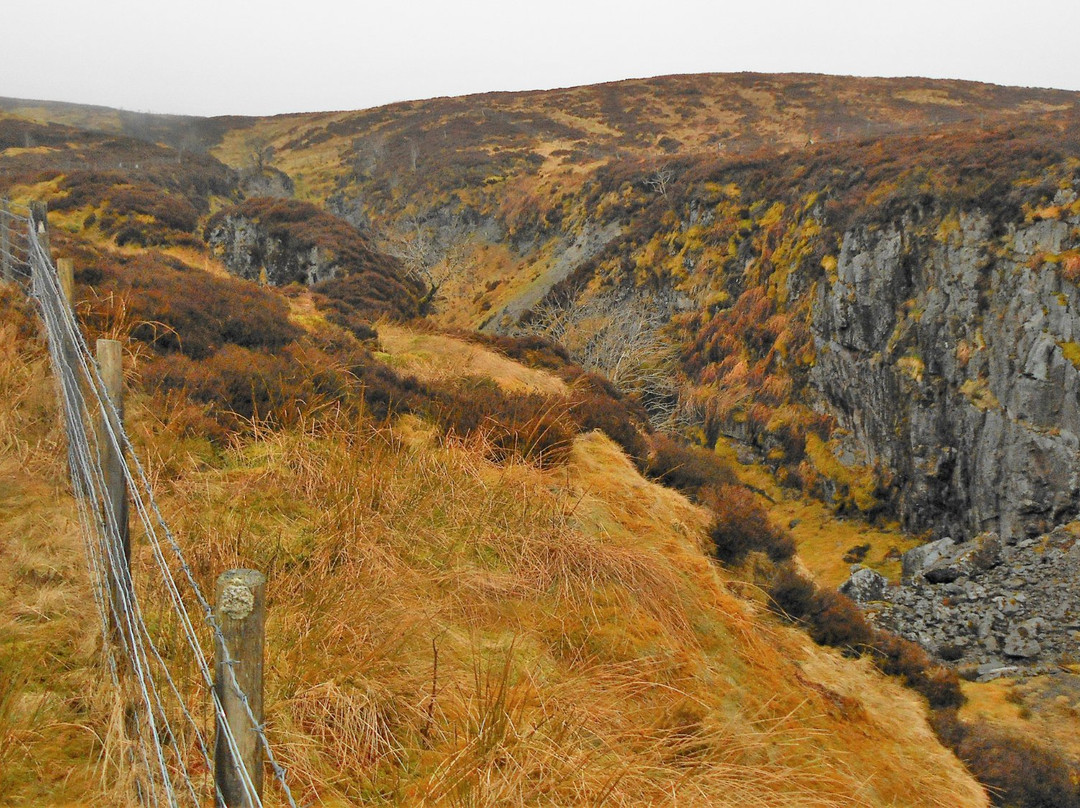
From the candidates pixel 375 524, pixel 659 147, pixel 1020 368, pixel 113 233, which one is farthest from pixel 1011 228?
pixel 659 147

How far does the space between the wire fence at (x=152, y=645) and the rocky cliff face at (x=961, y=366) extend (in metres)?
16.8

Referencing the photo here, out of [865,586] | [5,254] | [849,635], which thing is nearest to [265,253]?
[5,254]

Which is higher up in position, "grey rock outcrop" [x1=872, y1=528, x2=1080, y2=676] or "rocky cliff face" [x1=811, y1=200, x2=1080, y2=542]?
"rocky cliff face" [x1=811, y1=200, x2=1080, y2=542]

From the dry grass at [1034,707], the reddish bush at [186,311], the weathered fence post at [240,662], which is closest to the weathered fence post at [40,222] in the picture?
the reddish bush at [186,311]

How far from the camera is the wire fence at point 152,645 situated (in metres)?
2.00

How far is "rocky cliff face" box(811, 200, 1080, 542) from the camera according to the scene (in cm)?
1523

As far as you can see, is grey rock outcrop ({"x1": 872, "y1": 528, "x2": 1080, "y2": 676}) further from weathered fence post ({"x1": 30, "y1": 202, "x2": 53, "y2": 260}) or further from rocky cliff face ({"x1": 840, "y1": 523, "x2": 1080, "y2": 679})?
weathered fence post ({"x1": 30, "y1": 202, "x2": 53, "y2": 260})

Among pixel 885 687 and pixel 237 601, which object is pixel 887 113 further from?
pixel 237 601

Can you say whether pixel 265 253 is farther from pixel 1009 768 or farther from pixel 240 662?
pixel 240 662

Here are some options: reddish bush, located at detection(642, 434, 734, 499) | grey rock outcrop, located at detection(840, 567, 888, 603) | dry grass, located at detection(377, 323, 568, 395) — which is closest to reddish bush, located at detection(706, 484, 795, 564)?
reddish bush, located at detection(642, 434, 734, 499)

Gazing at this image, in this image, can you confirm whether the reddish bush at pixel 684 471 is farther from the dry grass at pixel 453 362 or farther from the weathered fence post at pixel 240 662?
the weathered fence post at pixel 240 662

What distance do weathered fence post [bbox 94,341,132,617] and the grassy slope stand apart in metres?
0.55

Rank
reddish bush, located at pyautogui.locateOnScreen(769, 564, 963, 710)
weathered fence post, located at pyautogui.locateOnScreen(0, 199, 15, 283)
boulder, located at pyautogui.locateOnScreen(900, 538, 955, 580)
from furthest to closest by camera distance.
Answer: boulder, located at pyautogui.locateOnScreen(900, 538, 955, 580) < weathered fence post, located at pyautogui.locateOnScreen(0, 199, 15, 283) < reddish bush, located at pyautogui.locateOnScreen(769, 564, 963, 710)

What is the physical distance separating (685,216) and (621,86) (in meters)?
32.4
